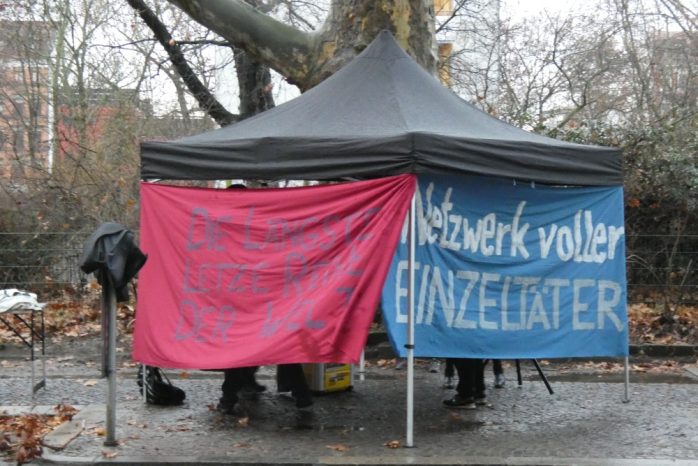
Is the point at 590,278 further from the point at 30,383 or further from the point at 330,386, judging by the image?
the point at 30,383

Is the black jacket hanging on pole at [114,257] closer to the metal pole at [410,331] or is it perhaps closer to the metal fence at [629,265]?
the metal pole at [410,331]

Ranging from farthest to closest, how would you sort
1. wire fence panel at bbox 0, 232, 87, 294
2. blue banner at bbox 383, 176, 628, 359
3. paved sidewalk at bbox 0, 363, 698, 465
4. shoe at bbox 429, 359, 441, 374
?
wire fence panel at bbox 0, 232, 87, 294 < shoe at bbox 429, 359, 441, 374 < blue banner at bbox 383, 176, 628, 359 < paved sidewalk at bbox 0, 363, 698, 465

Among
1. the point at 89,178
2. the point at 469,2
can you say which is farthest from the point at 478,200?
the point at 469,2

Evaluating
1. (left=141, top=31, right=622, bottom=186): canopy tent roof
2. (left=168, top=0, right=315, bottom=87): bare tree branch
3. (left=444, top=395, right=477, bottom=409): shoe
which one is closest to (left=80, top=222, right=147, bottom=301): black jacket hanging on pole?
(left=141, top=31, right=622, bottom=186): canopy tent roof

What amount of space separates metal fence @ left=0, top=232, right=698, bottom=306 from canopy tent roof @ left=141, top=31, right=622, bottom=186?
5478 mm

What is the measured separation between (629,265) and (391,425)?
22.4ft

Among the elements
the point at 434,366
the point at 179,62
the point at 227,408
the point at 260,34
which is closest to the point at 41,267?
the point at 179,62

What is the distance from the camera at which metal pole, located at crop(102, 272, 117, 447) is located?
6.73m

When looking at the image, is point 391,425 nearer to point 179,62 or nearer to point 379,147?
point 379,147

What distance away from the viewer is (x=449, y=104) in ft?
27.4

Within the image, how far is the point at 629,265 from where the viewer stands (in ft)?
42.9

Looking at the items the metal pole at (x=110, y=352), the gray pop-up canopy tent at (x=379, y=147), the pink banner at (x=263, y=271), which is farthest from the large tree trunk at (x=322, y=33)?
the metal pole at (x=110, y=352)

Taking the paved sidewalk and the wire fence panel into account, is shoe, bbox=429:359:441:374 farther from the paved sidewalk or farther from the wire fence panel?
Result: the wire fence panel

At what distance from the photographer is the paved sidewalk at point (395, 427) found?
21.6 feet
